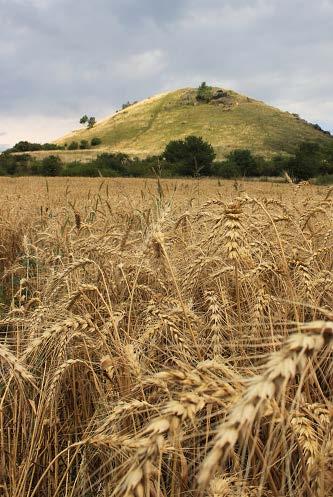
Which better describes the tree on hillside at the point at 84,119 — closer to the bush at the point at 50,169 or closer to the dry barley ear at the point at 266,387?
the bush at the point at 50,169

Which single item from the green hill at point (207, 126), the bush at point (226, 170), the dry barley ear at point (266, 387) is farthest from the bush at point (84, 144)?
the dry barley ear at point (266, 387)

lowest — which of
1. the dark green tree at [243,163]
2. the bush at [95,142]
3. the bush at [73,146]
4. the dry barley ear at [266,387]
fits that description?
the dry barley ear at [266,387]

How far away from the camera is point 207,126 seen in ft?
318

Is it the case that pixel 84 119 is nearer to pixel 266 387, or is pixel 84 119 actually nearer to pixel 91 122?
pixel 91 122

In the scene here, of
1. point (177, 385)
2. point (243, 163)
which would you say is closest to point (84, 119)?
point (243, 163)

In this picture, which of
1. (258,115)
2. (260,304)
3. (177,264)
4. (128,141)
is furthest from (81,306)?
(258,115)

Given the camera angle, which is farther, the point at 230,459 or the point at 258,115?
the point at 258,115

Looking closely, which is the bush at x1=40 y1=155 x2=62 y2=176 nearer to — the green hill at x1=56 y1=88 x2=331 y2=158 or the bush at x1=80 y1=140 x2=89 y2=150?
the green hill at x1=56 y1=88 x2=331 y2=158

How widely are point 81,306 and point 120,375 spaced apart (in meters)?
0.77

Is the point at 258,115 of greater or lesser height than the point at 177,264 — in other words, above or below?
above

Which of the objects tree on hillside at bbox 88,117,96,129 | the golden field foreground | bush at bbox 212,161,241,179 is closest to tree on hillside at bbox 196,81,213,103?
tree on hillside at bbox 88,117,96,129

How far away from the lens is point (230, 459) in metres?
1.63

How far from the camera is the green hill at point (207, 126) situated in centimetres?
8712

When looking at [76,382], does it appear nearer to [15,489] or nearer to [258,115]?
[15,489]
